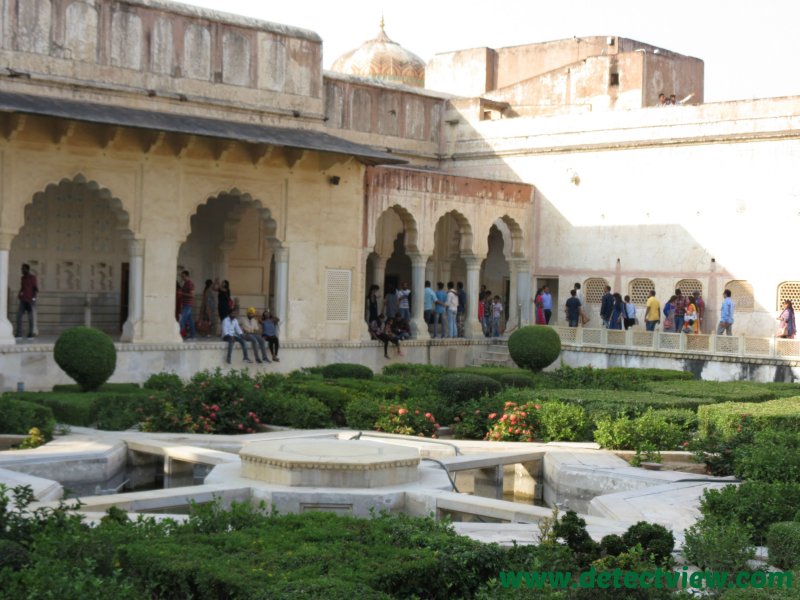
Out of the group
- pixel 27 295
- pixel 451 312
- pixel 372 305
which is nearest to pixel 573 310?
pixel 451 312

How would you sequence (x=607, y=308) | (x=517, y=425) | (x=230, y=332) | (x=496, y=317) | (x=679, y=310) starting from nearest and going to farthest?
(x=517, y=425)
(x=230, y=332)
(x=679, y=310)
(x=607, y=308)
(x=496, y=317)

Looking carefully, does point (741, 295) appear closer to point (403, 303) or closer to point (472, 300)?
point (472, 300)

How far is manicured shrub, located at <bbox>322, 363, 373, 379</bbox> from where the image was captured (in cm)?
1972

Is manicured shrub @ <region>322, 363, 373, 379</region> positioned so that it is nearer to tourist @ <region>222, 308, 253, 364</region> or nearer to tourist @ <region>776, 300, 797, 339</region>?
tourist @ <region>222, 308, 253, 364</region>

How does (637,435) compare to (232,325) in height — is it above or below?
below

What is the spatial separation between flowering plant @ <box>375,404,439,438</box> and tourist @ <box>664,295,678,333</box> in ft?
36.0

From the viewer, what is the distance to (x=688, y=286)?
2577 cm

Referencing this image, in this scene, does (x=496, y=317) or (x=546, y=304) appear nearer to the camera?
(x=546, y=304)

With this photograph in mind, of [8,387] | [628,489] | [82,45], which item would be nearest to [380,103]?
[82,45]

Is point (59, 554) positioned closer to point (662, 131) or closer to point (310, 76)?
point (310, 76)

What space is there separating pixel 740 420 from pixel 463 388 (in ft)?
13.9

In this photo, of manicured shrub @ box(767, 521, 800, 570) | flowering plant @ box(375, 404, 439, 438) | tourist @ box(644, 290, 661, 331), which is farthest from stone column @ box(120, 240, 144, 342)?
Answer: manicured shrub @ box(767, 521, 800, 570)

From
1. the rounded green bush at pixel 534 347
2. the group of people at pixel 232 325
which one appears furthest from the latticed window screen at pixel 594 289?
the group of people at pixel 232 325

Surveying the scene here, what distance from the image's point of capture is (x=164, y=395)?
15.3m
